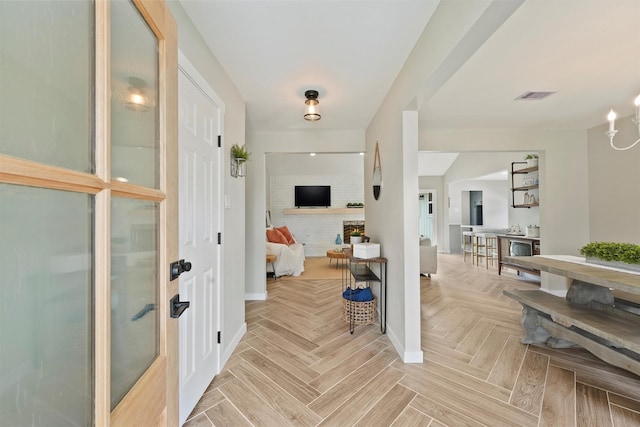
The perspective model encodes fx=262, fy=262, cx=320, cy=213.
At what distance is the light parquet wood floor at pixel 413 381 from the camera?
5.07ft

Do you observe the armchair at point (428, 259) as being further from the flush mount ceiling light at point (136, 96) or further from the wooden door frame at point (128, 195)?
the flush mount ceiling light at point (136, 96)

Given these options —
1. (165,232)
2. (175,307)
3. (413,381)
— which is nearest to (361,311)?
(413,381)

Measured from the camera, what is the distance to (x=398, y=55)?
1985 millimetres

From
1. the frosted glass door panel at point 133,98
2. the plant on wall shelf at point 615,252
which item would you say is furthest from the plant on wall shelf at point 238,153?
the plant on wall shelf at point 615,252

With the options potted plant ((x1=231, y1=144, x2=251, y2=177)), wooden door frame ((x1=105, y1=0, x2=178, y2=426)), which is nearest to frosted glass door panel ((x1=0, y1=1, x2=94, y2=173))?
wooden door frame ((x1=105, y1=0, x2=178, y2=426))

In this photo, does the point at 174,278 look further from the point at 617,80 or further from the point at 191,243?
the point at 617,80

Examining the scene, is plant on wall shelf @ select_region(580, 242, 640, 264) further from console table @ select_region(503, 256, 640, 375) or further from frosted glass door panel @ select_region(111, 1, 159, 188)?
frosted glass door panel @ select_region(111, 1, 159, 188)

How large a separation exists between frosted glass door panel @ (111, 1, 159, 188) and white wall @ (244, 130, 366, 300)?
294cm

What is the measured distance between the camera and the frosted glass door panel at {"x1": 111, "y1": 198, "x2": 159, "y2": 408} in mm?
626

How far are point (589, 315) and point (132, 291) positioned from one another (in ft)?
9.51

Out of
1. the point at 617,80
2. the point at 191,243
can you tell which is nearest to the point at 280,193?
the point at 191,243

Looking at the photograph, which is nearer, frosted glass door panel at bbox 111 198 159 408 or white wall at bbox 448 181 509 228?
frosted glass door panel at bbox 111 198 159 408

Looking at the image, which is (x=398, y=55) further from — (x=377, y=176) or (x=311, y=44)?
(x=377, y=176)

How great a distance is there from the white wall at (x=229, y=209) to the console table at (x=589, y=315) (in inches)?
103
